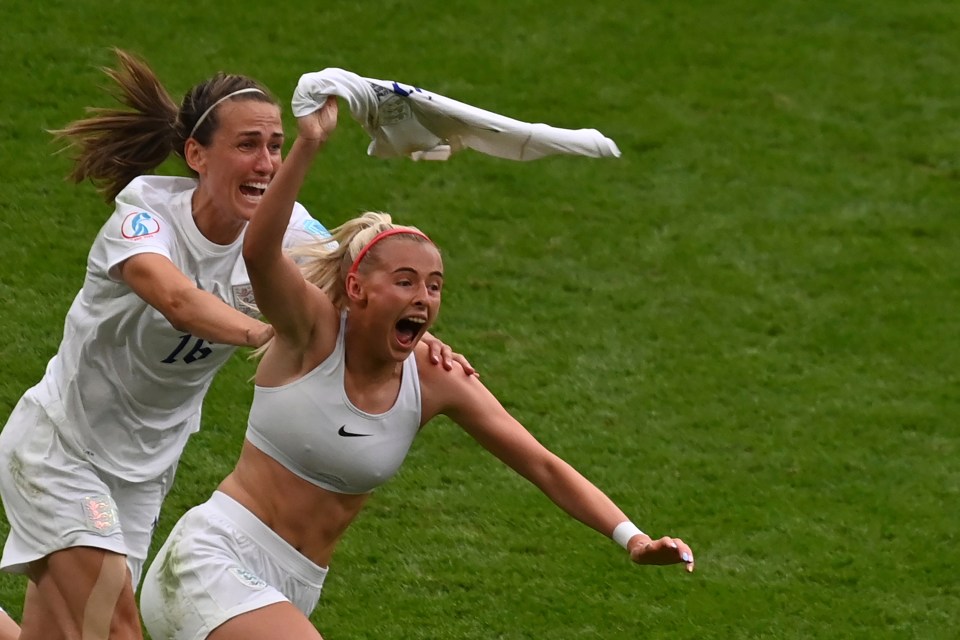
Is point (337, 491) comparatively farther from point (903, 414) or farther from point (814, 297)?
point (814, 297)

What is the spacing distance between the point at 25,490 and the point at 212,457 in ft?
8.04

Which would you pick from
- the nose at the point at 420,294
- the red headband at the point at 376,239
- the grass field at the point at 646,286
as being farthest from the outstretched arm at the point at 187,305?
the grass field at the point at 646,286

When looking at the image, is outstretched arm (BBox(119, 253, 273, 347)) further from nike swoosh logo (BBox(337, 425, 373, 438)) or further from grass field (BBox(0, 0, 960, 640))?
grass field (BBox(0, 0, 960, 640))

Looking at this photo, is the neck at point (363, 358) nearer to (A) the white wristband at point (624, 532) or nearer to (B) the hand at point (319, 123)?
(B) the hand at point (319, 123)

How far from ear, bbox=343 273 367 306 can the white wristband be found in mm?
1073

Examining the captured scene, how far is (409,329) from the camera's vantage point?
4.96 m

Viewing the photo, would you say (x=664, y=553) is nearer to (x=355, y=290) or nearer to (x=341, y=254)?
(x=355, y=290)

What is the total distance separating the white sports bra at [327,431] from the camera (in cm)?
488

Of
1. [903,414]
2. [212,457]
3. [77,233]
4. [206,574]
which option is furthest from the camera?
[77,233]

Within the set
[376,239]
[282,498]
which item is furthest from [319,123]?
[282,498]

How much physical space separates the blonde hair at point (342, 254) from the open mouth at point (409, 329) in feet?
0.62

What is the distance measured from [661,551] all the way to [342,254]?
1295 mm

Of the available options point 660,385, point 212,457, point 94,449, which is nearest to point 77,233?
point 212,457

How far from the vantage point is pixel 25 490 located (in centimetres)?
554
